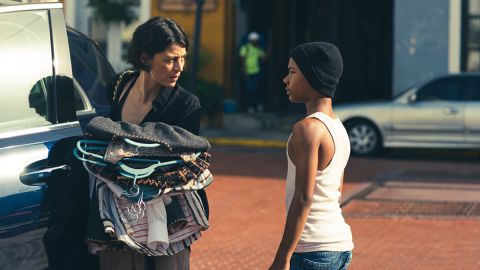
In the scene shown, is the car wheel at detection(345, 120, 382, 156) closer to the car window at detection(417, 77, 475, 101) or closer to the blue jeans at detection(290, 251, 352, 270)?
the car window at detection(417, 77, 475, 101)

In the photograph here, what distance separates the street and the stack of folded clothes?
4.09 metres

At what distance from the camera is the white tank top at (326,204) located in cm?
405

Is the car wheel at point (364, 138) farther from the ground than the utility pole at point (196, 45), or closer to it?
closer to it

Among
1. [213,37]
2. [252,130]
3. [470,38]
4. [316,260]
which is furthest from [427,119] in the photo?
[316,260]

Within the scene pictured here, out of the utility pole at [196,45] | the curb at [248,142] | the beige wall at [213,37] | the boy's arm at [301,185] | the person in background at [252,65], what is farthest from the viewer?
the beige wall at [213,37]

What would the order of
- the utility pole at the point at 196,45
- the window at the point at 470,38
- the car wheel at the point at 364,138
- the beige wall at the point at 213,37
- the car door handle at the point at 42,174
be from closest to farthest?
the car door handle at the point at 42,174
the car wheel at the point at 364,138
the utility pole at the point at 196,45
the window at the point at 470,38
the beige wall at the point at 213,37

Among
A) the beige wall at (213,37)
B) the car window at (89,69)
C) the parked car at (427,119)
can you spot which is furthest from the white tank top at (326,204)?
the beige wall at (213,37)

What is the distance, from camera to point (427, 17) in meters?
19.9

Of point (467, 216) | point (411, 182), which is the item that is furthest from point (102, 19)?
point (467, 216)

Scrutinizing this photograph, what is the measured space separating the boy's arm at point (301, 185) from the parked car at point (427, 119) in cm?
1247

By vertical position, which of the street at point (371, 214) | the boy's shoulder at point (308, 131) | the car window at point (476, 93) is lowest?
the street at point (371, 214)

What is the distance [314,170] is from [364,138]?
1270cm

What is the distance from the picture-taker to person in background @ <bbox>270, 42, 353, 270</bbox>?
3955 mm

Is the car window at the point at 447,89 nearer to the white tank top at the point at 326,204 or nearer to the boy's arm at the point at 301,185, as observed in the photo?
the white tank top at the point at 326,204
